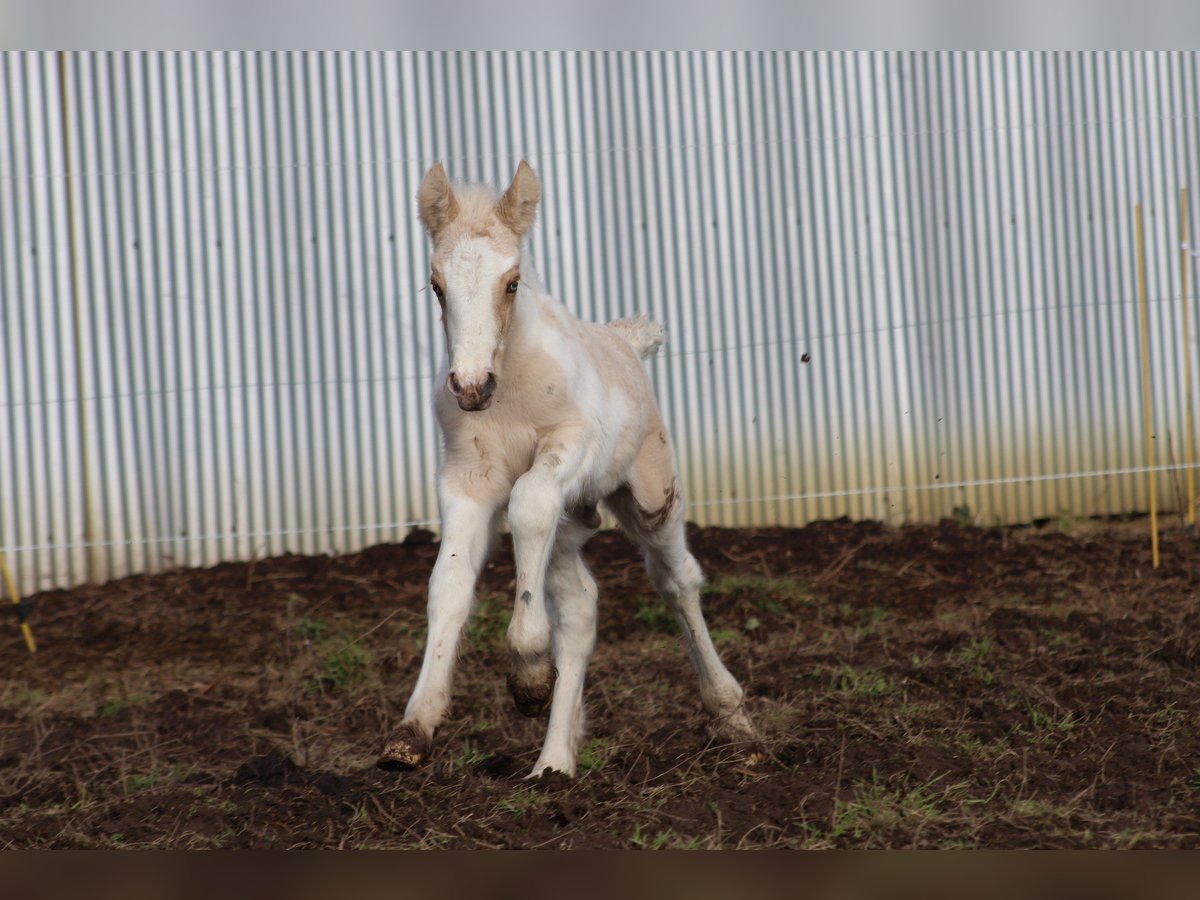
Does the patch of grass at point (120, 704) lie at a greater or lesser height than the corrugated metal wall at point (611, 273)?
lesser

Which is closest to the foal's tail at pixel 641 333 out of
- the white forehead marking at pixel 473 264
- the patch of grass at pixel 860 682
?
the white forehead marking at pixel 473 264

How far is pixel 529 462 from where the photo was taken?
14.3 ft

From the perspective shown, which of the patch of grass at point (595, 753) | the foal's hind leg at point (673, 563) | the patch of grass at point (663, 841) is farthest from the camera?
the foal's hind leg at point (673, 563)

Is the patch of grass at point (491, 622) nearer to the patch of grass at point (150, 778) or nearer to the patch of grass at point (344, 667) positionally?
the patch of grass at point (344, 667)

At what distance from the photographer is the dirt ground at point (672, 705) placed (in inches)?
150

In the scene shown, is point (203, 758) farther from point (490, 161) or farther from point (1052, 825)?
point (490, 161)

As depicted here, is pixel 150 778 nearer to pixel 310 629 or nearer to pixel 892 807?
pixel 310 629

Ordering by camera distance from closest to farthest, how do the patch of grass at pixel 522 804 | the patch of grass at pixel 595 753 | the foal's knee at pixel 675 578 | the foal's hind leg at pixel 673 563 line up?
the patch of grass at pixel 522 804
the patch of grass at pixel 595 753
the foal's hind leg at pixel 673 563
the foal's knee at pixel 675 578

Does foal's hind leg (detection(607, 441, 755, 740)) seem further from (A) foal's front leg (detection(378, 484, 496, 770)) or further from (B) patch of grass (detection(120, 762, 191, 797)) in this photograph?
(B) patch of grass (detection(120, 762, 191, 797))

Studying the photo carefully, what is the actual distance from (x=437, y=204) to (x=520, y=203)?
28cm

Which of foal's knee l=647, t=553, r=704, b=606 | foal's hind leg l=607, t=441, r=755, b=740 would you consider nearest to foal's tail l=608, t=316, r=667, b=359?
foal's hind leg l=607, t=441, r=755, b=740

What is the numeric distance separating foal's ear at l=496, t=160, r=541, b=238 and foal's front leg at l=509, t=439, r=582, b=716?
30.7 inches

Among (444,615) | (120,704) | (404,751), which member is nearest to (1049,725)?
(444,615)

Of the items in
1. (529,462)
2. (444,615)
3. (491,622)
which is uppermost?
(529,462)
